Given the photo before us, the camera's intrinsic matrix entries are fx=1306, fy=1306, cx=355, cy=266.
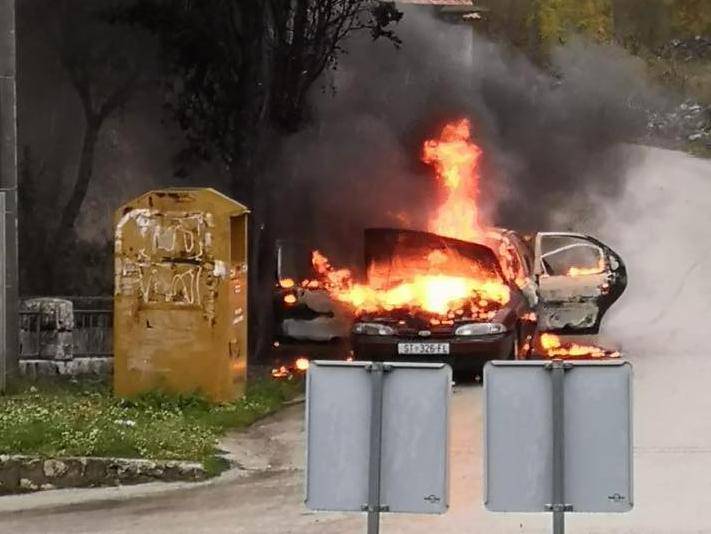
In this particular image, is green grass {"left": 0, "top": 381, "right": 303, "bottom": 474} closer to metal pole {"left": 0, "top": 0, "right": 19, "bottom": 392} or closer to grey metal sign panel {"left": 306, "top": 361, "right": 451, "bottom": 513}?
metal pole {"left": 0, "top": 0, "right": 19, "bottom": 392}

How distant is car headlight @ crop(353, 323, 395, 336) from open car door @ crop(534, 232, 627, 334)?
273 cm

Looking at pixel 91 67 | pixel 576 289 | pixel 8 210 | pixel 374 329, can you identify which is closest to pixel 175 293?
pixel 8 210

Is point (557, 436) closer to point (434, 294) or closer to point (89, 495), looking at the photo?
point (89, 495)

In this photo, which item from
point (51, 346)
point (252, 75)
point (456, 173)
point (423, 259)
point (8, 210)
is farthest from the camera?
point (456, 173)

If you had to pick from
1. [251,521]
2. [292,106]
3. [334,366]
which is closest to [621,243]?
[292,106]

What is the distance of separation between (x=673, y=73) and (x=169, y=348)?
50.3 feet

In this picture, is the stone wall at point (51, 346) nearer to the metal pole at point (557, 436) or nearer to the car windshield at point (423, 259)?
the car windshield at point (423, 259)

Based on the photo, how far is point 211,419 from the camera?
10508 mm

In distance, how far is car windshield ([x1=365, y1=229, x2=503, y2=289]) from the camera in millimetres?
13781

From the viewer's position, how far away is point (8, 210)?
11.3 metres

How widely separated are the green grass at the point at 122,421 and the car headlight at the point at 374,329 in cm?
97

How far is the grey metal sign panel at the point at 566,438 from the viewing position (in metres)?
5.11

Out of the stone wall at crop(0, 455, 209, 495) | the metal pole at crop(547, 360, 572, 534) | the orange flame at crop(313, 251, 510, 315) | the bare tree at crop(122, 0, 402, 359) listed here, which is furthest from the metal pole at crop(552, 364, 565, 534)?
the bare tree at crop(122, 0, 402, 359)

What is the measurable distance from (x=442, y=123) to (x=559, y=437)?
1573 cm
